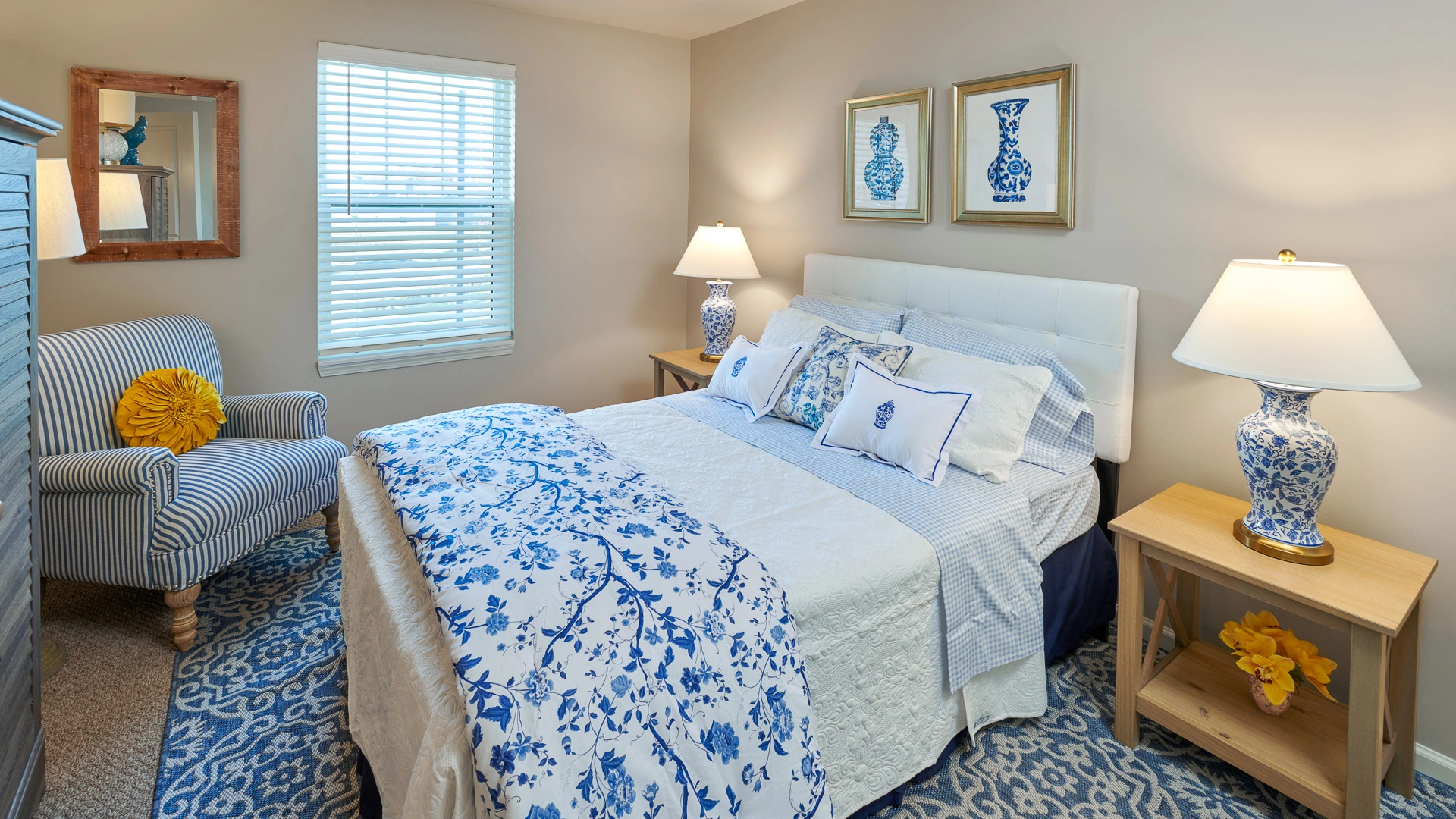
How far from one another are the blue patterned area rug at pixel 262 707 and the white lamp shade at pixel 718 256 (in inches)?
84.8

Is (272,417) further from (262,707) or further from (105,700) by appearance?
(262,707)

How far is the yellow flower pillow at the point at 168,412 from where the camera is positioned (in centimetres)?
287

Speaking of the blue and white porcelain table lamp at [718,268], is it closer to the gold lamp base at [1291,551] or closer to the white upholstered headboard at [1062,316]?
the white upholstered headboard at [1062,316]

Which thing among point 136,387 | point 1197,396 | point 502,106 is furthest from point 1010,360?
point 136,387

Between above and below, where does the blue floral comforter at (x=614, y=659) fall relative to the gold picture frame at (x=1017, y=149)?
below

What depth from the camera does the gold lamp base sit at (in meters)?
1.92

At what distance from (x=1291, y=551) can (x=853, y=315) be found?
1776 mm

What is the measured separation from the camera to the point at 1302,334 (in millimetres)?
1812

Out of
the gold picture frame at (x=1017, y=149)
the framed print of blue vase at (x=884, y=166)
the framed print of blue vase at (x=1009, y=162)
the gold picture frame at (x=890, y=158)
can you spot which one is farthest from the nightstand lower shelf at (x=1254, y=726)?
the framed print of blue vase at (x=884, y=166)

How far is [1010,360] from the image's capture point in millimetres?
2682

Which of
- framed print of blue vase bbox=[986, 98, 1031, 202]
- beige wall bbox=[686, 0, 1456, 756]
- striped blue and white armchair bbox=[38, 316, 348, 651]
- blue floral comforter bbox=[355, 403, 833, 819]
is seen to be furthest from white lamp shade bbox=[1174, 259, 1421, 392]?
striped blue and white armchair bbox=[38, 316, 348, 651]

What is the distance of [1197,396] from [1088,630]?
85 centimetres

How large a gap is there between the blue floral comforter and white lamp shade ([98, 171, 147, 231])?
2269mm

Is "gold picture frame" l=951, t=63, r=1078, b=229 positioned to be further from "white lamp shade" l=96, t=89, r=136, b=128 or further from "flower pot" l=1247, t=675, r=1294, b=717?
"white lamp shade" l=96, t=89, r=136, b=128
